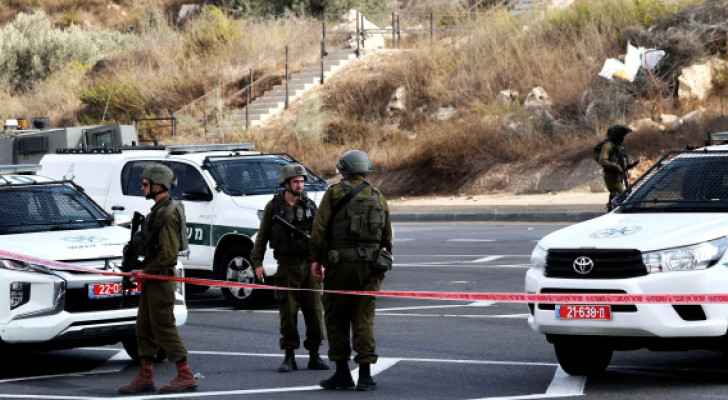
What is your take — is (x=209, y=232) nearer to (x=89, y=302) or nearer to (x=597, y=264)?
(x=89, y=302)

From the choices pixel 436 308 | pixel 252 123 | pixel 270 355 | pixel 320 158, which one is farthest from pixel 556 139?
pixel 270 355

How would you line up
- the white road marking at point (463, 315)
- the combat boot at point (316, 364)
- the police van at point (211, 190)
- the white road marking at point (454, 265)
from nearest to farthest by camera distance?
the combat boot at point (316, 364) → the white road marking at point (463, 315) → the police van at point (211, 190) → the white road marking at point (454, 265)

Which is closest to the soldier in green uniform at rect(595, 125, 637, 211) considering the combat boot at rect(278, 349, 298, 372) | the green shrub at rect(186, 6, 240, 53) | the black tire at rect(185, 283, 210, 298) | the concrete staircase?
the black tire at rect(185, 283, 210, 298)

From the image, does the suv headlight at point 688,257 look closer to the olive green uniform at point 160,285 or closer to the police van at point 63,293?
the olive green uniform at point 160,285

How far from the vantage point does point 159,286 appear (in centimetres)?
1029

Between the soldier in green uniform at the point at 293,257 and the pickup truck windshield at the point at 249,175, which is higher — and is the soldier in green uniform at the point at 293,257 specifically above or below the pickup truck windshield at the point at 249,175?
below

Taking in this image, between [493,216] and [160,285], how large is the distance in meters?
17.9

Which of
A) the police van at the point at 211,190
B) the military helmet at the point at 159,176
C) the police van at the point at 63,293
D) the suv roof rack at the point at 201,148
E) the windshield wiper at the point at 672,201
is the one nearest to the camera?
the military helmet at the point at 159,176

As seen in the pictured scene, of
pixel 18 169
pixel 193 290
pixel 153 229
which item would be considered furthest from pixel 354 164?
pixel 193 290

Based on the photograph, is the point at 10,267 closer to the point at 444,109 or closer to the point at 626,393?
the point at 626,393

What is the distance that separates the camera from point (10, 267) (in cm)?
1109

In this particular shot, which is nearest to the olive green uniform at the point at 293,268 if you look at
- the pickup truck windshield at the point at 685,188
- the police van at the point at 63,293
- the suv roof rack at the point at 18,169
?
the police van at the point at 63,293

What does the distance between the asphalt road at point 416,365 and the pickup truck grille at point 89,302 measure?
56cm

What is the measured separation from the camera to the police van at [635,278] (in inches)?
372
